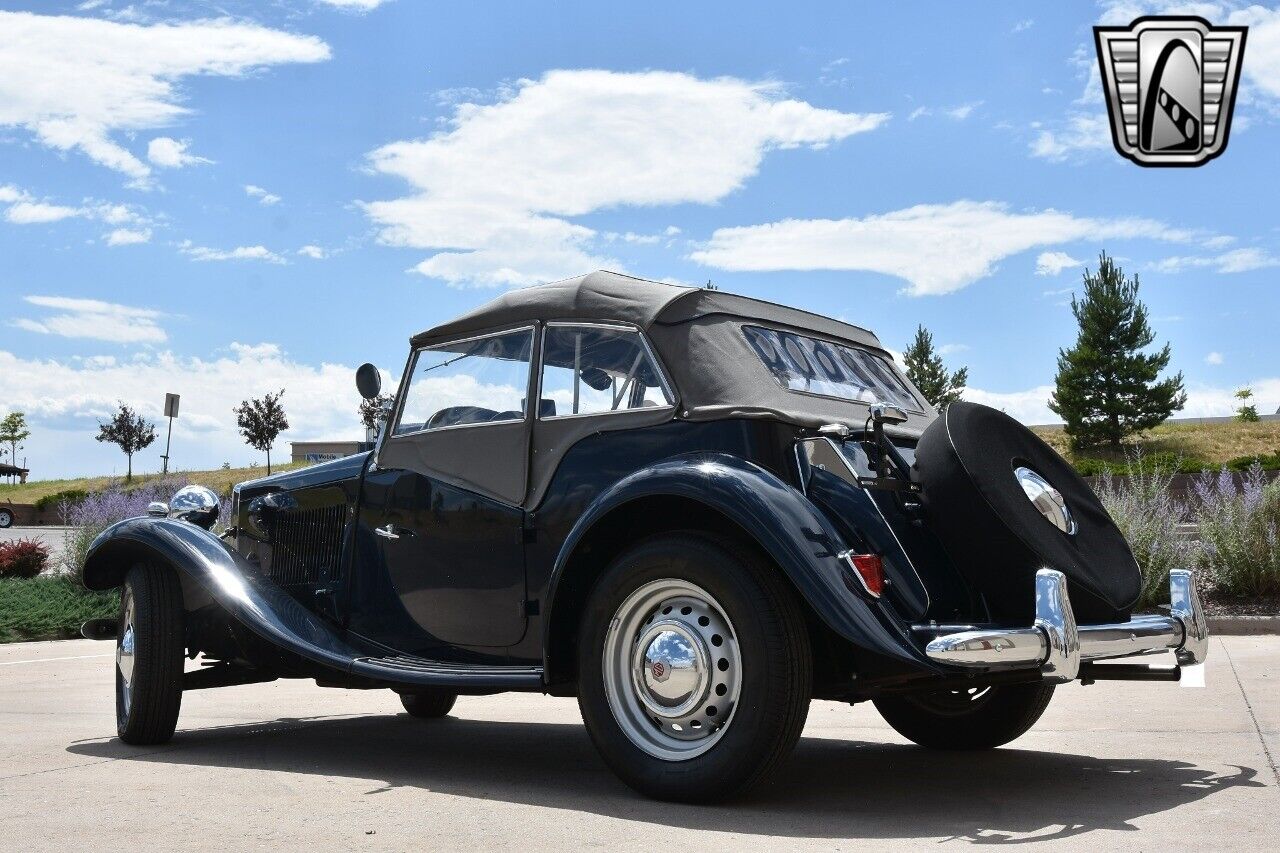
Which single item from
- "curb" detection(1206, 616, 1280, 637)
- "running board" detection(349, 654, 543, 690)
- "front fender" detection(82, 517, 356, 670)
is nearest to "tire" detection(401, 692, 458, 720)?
"front fender" detection(82, 517, 356, 670)

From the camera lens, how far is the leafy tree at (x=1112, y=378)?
49.7 meters

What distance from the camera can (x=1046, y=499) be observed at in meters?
4.36

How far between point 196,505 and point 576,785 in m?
3.24

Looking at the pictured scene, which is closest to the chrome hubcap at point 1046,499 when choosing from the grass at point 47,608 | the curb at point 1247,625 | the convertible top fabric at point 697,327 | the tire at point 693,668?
the convertible top fabric at point 697,327

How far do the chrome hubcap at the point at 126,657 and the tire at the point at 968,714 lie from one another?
3.42 meters

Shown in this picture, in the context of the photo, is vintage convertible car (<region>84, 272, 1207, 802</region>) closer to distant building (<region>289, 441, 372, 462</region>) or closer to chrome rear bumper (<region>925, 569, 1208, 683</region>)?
chrome rear bumper (<region>925, 569, 1208, 683</region>)

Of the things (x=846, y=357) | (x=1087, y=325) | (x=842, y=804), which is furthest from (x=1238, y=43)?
(x=1087, y=325)

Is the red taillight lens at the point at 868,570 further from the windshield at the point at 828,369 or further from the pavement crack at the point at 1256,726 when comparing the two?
the pavement crack at the point at 1256,726

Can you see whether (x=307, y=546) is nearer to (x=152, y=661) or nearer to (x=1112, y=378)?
(x=152, y=661)

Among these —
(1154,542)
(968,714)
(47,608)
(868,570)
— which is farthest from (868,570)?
(47,608)

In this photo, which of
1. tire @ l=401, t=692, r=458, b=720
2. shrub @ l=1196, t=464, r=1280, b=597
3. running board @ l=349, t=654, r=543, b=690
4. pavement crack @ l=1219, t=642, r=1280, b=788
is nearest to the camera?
running board @ l=349, t=654, r=543, b=690

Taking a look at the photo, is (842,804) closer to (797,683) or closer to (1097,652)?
(797,683)

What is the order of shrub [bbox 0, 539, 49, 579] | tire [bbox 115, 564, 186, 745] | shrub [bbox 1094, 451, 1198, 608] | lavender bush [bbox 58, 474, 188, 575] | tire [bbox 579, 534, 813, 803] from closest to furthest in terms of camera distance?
1. tire [bbox 579, 534, 813, 803]
2. tire [bbox 115, 564, 186, 745]
3. shrub [bbox 1094, 451, 1198, 608]
4. lavender bush [bbox 58, 474, 188, 575]
5. shrub [bbox 0, 539, 49, 579]

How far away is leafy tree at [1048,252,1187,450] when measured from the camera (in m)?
49.7
